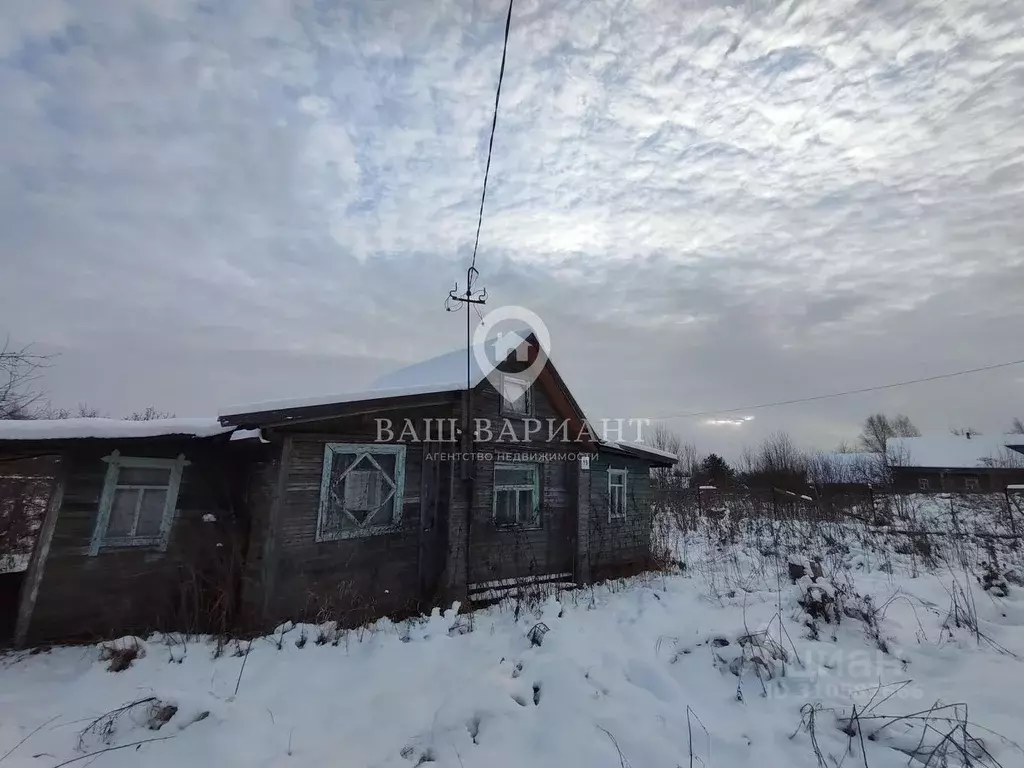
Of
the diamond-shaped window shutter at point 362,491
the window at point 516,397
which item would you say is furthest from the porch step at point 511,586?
the window at point 516,397

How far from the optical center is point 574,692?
3525mm

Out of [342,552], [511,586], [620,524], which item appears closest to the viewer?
[342,552]

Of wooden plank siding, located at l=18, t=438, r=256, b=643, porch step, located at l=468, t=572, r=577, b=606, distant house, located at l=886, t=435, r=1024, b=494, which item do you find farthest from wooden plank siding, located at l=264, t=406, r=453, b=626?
distant house, located at l=886, t=435, r=1024, b=494

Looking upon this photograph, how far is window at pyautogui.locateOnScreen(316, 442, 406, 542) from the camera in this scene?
7324mm

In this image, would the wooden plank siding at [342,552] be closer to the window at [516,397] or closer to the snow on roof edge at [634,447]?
the window at [516,397]

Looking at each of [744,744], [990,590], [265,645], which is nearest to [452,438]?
[265,645]

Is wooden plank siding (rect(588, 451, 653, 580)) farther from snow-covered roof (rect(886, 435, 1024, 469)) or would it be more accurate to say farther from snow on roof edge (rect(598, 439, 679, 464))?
snow-covered roof (rect(886, 435, 1024, 469))

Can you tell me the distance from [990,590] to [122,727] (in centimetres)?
934

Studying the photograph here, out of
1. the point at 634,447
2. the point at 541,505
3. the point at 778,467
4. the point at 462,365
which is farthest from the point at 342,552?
the point at 778,467

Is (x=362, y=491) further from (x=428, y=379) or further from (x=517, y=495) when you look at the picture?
(x=428, y=379)

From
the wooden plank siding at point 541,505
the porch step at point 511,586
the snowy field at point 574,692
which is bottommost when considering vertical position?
the porch step at point 511,586

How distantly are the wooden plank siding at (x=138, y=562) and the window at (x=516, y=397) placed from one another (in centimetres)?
536

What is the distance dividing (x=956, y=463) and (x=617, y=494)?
4427cm

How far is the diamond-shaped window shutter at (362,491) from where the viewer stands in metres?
7.52
